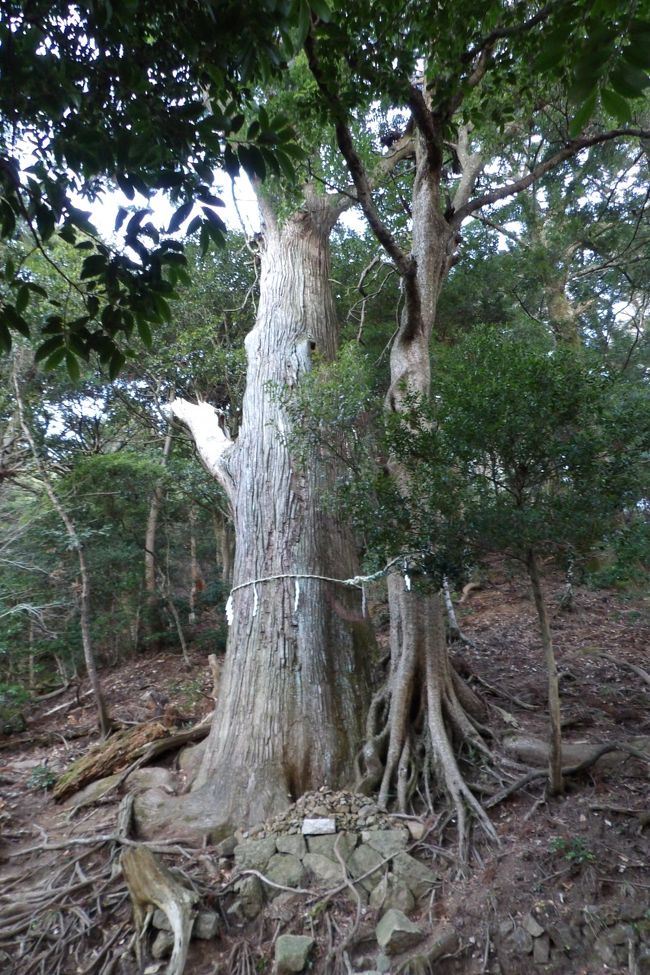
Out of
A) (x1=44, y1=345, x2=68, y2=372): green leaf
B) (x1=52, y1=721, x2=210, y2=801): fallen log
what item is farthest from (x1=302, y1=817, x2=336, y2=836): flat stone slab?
(x1=44, y1=345, x2=68, y2=372): green leaf

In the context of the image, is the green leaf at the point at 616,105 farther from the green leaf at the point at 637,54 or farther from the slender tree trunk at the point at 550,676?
the slender tree trunk at the point at 550,676

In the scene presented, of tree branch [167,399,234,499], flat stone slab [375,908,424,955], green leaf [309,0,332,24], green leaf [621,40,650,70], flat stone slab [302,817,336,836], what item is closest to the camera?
green leaf [621,40,650,70]

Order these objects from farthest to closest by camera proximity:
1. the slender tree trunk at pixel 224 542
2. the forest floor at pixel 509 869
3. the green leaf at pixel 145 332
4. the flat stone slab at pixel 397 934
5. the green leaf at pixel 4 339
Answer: the slender tree trunk at pixel 224 542
the flat stone slab at pixel 397 934
the forest floor at pixel 509 869
the green leaf at pixel 145 332
the green leaf at pixel 4 339

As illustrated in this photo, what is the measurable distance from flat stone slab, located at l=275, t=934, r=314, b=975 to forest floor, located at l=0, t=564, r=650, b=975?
0.39ft

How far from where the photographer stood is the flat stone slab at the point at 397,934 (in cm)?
332

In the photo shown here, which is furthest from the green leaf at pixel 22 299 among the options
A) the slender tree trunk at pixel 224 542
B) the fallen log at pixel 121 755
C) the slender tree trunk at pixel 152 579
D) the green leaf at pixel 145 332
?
the slender tree trunk at pixel 224 542

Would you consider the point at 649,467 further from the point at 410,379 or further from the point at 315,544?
the point at 315,544

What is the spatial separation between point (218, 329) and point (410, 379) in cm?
638

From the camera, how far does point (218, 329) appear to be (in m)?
10.8

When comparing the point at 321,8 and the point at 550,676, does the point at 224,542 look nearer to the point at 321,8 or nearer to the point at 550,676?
the point at 550,676

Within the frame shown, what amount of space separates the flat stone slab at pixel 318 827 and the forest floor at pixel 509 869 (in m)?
0.50

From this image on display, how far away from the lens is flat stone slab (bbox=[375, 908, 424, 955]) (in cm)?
332

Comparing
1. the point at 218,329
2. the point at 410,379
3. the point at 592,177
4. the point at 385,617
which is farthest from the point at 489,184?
the point at 385,617

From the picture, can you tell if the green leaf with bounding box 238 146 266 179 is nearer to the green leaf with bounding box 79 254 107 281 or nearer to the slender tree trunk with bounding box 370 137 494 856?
the green leaf with bounding box 79 254 107 281
